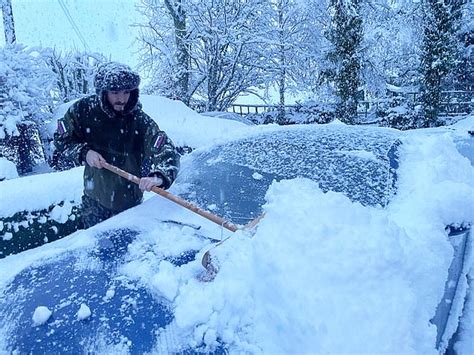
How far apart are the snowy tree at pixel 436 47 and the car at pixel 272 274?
8.22 metres

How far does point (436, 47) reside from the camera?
9.48 metres

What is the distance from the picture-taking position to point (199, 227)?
2074 mm

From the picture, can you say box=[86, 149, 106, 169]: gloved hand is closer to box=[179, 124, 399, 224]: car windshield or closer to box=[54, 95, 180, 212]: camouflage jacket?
box=[54, 95, 180, 212]: camouflage jacket

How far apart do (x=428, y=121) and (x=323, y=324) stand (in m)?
10.1

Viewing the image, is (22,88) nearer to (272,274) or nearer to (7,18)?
(7,18)

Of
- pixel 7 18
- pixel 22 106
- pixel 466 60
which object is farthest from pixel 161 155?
pixel 466 60

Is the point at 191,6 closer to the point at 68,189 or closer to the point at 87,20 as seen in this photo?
the point at 68,189

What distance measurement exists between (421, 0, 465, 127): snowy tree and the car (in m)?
8.22

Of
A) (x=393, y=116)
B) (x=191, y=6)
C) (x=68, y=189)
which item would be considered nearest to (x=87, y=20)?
(x=191, y=6)

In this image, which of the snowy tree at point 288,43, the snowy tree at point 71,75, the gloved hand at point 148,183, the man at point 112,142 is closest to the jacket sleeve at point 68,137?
the man at point 112,142

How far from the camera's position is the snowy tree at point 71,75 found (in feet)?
27.5

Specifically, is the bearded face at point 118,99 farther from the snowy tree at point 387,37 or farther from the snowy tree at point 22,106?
the snowy tree at point 387,37

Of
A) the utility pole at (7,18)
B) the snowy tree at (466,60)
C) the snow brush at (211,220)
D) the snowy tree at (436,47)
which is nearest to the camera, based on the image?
the snow brush at (211,220)

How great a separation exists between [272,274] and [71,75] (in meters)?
8.43
